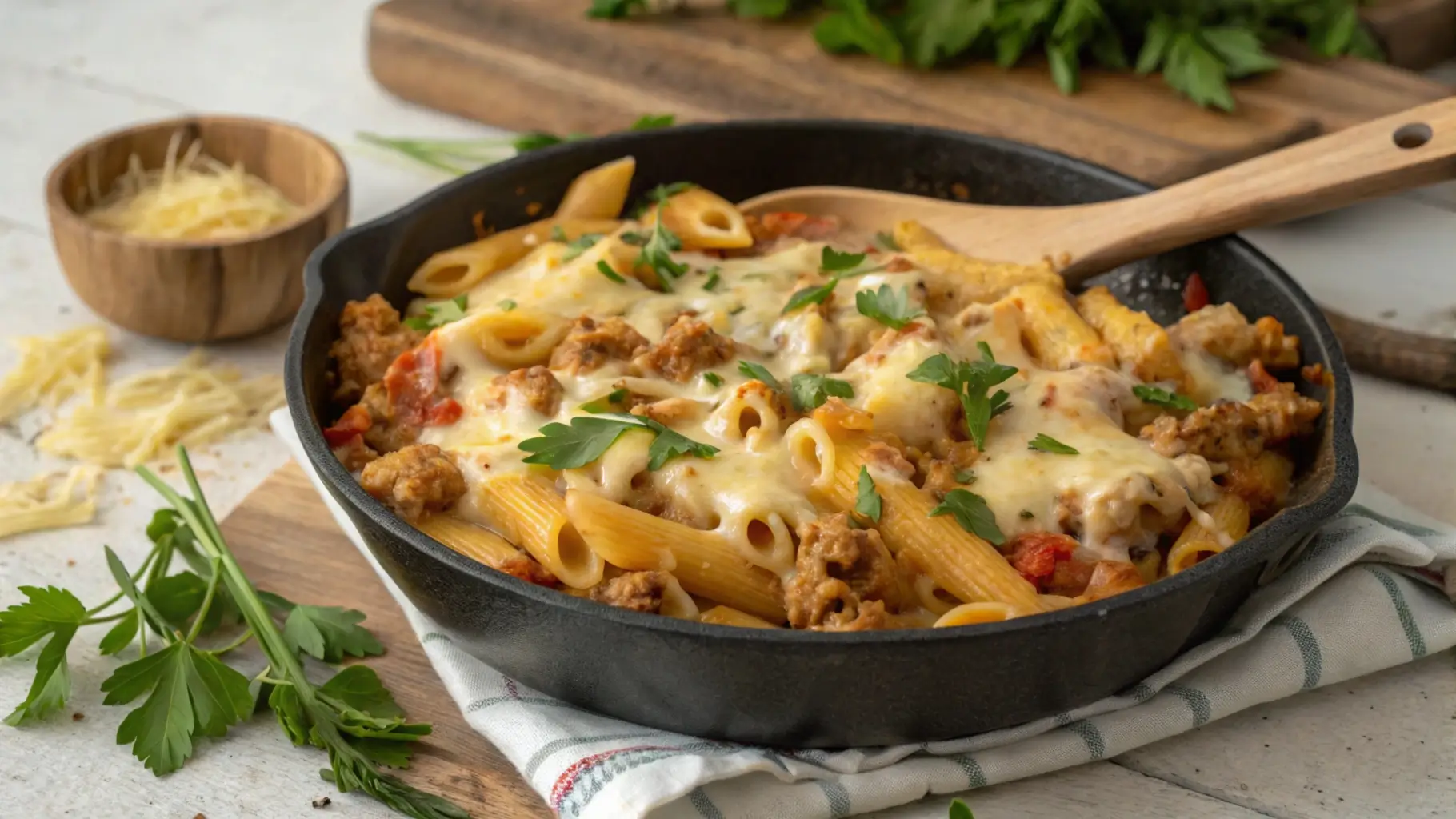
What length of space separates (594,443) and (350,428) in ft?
2.03

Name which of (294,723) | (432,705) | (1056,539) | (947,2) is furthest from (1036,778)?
(947,2)

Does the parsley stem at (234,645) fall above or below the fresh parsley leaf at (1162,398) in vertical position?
below

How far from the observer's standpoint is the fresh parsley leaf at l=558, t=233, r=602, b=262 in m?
3.56

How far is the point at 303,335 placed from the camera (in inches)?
122

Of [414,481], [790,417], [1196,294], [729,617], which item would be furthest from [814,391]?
[1196,294]

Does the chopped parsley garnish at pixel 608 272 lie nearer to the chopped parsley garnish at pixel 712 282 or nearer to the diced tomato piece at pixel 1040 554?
the chopped parsley garnish at pixel 712 282

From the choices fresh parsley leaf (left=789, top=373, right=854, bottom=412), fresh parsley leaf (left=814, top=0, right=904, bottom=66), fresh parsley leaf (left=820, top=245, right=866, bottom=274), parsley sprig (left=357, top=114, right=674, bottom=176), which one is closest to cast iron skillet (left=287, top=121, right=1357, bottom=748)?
fresh parsley leaf (left=789, top=373, right=854, bottom=412)

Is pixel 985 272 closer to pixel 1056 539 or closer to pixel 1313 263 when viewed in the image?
pixel 1056 539

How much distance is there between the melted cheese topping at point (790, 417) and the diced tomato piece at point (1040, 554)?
0.09ft

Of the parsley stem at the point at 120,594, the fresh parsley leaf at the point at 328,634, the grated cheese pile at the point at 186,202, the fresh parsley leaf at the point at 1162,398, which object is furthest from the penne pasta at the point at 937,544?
the grated cheese pile at the point at 186,202

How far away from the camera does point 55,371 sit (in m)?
4.00

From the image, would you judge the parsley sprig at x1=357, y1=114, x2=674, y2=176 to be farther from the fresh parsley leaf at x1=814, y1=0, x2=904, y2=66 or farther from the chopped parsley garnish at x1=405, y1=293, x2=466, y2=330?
the chopped parsley garnish at x1=405, y1=293, x2=466, y2=330

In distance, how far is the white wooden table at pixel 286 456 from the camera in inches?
107

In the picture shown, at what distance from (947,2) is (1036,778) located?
284 centimetres
